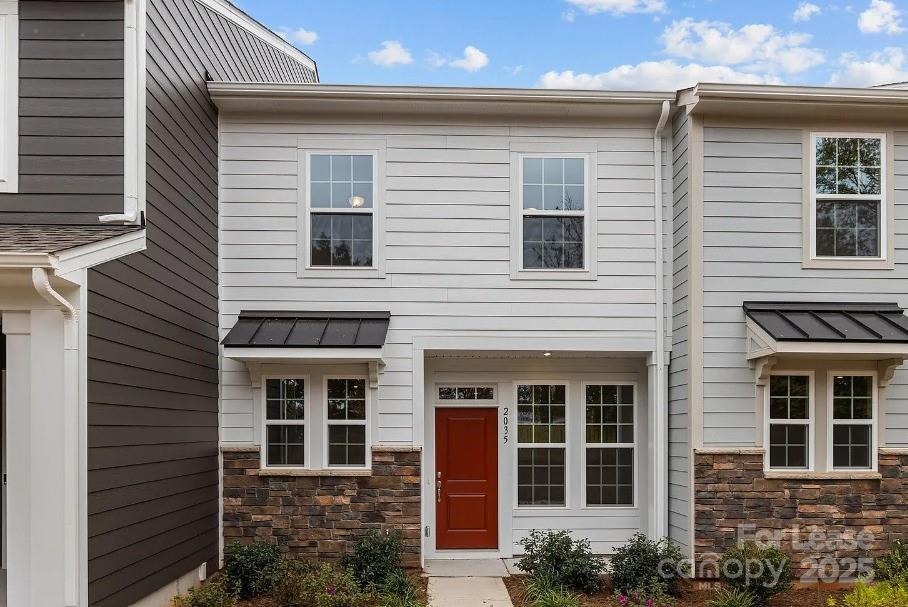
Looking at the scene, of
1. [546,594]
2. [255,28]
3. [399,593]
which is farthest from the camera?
[255,28]

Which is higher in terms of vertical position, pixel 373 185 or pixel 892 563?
pixel 373 185

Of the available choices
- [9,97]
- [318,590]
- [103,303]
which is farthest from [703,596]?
[9,97]

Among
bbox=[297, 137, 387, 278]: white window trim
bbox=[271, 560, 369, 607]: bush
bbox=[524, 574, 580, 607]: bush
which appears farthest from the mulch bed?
bbox=[297, 137, 387, 278]: white window trim

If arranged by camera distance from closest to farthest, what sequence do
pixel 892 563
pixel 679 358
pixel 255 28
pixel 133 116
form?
pixel 133 116 → pixel 892 563 → pixel 679 358 → pixel 255 28

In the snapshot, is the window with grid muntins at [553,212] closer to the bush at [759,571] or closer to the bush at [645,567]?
the bush at [645,567]

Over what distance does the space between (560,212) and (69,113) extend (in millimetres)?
4880

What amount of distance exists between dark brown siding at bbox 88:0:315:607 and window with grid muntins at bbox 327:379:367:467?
1.24m

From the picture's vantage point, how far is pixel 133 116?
5.41m

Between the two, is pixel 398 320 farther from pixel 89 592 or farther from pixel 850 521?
pixel 850 521

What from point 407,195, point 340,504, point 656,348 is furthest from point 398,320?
point 656,348

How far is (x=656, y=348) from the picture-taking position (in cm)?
779

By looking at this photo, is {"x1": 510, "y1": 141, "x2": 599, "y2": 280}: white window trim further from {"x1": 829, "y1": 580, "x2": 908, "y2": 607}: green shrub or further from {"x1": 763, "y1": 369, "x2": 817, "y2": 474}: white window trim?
{"x1": 829, "y1": 580, "x2": 908, "y2": 607}: green shrub

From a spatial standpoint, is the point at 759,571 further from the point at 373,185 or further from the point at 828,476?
the point at 373,185

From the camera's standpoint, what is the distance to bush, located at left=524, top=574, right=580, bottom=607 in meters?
6.24
